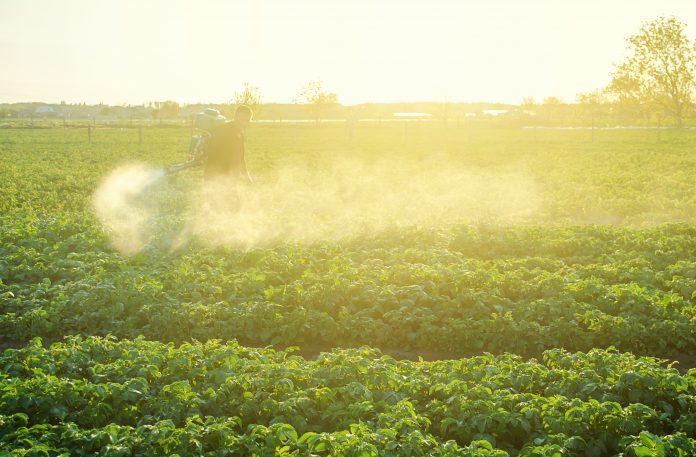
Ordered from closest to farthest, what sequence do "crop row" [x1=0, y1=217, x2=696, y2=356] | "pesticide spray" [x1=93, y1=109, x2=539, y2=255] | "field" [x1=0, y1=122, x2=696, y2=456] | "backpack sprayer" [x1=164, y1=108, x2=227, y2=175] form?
"field" [x1=0, y1=122, x2=696, y2=456] → "crop row" [x1=0, y1=217, x2=696, y2=356] → "pesticide spray" [x1=93, y1=109, x2=539, y2=255] → "backpack sprayer" [x1=164, y1=108, x2=227, y2=175]

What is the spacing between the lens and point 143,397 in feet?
18.2

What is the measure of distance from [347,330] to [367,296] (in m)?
0.62

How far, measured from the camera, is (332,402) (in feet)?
18.1

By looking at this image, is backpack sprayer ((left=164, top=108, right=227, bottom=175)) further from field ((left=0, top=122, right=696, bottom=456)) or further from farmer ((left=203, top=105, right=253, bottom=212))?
field ((left=0, top=122, right=696, bottom=456))

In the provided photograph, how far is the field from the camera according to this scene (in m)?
5.03

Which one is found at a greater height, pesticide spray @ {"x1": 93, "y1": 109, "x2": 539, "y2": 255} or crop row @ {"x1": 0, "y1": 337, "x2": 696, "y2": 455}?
pesticide spray @ {"x1": 93, "y1": 109, "x2": 539, "y2": 255}

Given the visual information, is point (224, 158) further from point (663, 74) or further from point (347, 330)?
point (663, 74)

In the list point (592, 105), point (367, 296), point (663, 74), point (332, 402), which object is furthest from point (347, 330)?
point (592, 105)

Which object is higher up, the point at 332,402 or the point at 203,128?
the point at 203,128

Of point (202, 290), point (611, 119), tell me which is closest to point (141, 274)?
point (202, 290)

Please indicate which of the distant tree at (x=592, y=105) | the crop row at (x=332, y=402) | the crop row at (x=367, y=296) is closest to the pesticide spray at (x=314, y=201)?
the crop row at (x=367, y=296)

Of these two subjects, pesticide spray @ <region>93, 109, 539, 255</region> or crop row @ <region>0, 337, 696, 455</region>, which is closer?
crop row @ <region>0, 337, 696, 455</region>

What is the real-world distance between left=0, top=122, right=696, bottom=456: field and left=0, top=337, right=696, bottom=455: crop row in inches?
0.8

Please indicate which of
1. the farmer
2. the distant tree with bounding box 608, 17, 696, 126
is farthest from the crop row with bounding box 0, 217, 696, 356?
the distant tree with bounding box 608, 17, 696, 126
